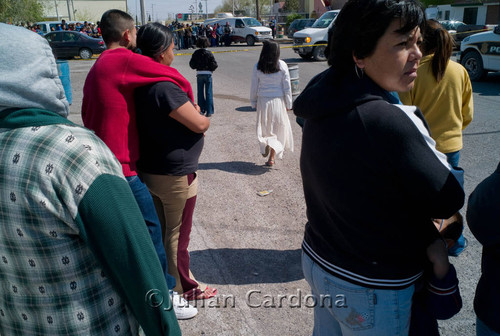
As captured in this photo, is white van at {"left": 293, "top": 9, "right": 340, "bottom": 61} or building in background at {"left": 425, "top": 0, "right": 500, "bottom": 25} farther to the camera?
building in background at {"left": 425, "top": 0, "right": 500, "bottom": 25}

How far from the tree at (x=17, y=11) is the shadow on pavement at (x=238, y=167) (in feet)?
127

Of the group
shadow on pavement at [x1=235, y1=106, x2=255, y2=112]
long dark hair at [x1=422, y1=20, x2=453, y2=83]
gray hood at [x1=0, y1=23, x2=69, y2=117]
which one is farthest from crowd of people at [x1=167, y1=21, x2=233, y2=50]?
gray hood at [x1=0, y1=23, x2=69, y2=117]

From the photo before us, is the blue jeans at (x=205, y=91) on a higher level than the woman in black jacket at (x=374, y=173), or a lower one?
lower

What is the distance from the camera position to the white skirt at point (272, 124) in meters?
6.45

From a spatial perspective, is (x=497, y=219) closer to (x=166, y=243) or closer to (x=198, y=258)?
(x=166, y=243)

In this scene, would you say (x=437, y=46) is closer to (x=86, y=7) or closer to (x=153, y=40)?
(x=153, y=40)

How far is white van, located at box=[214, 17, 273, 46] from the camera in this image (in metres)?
31.9

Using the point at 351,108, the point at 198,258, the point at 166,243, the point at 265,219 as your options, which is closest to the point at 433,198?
the point at 351,108

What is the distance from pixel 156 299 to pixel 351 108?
0.88m

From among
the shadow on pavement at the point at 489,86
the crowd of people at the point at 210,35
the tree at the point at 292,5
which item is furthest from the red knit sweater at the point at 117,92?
the tree at the point at 292,5

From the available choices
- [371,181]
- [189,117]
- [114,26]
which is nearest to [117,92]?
[189,117]

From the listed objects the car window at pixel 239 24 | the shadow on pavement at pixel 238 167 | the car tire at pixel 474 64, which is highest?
the car window at pixel 239 24

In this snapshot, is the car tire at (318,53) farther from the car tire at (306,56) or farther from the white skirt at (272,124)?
the white skirt at (272,124)

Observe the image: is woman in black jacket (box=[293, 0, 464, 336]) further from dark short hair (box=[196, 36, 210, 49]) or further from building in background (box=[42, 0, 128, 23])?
building in background (box=[42, 0, 128, 23])
